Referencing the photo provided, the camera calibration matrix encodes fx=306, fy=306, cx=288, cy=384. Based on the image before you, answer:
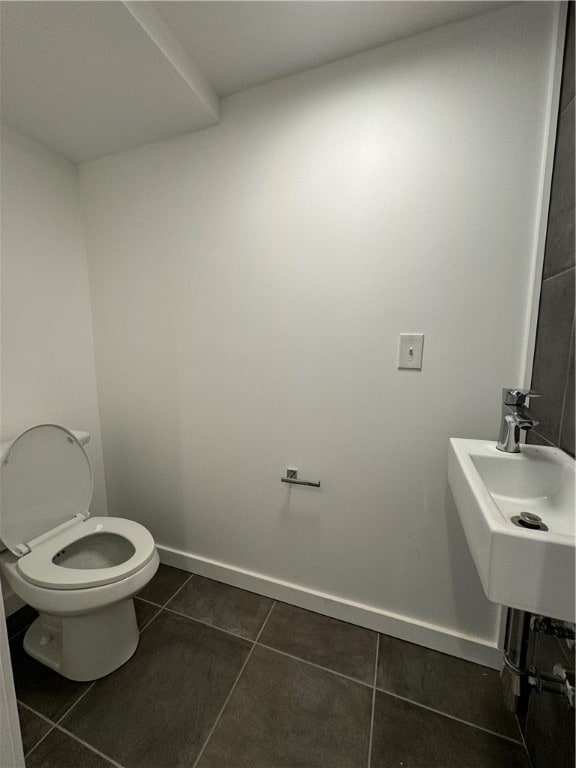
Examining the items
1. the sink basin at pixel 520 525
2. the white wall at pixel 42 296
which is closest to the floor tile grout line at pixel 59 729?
the white wall at pixel 42 296

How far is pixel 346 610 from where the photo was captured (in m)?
1.34

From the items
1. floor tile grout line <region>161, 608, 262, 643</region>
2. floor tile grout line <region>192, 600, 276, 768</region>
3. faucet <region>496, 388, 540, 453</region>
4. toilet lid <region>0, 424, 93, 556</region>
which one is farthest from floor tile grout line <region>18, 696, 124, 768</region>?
→ faucet <region>496, 388, 540, 453</region>

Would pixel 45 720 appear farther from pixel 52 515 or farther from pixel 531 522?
pixel 531 522

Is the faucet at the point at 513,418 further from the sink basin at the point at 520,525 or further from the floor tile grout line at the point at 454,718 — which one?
the floor tile grout line at the point at 454,718

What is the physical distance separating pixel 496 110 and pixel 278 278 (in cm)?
85

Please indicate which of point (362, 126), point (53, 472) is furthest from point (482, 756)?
point (362, 126)

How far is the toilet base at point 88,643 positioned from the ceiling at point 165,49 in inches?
71.0

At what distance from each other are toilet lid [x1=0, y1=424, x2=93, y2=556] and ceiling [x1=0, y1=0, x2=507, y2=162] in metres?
1.25

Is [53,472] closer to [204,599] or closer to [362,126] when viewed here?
[204,599]

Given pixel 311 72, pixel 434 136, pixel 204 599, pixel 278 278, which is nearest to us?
pixel 434 136

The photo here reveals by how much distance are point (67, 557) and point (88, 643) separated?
0.33 m

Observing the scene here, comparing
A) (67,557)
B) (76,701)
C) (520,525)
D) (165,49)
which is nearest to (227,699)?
(76,701)

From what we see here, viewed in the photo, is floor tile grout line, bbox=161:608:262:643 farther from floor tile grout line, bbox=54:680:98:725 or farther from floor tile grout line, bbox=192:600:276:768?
floor tile grout line, bbox=54:680:98:725

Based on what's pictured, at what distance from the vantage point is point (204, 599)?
4.80ft
